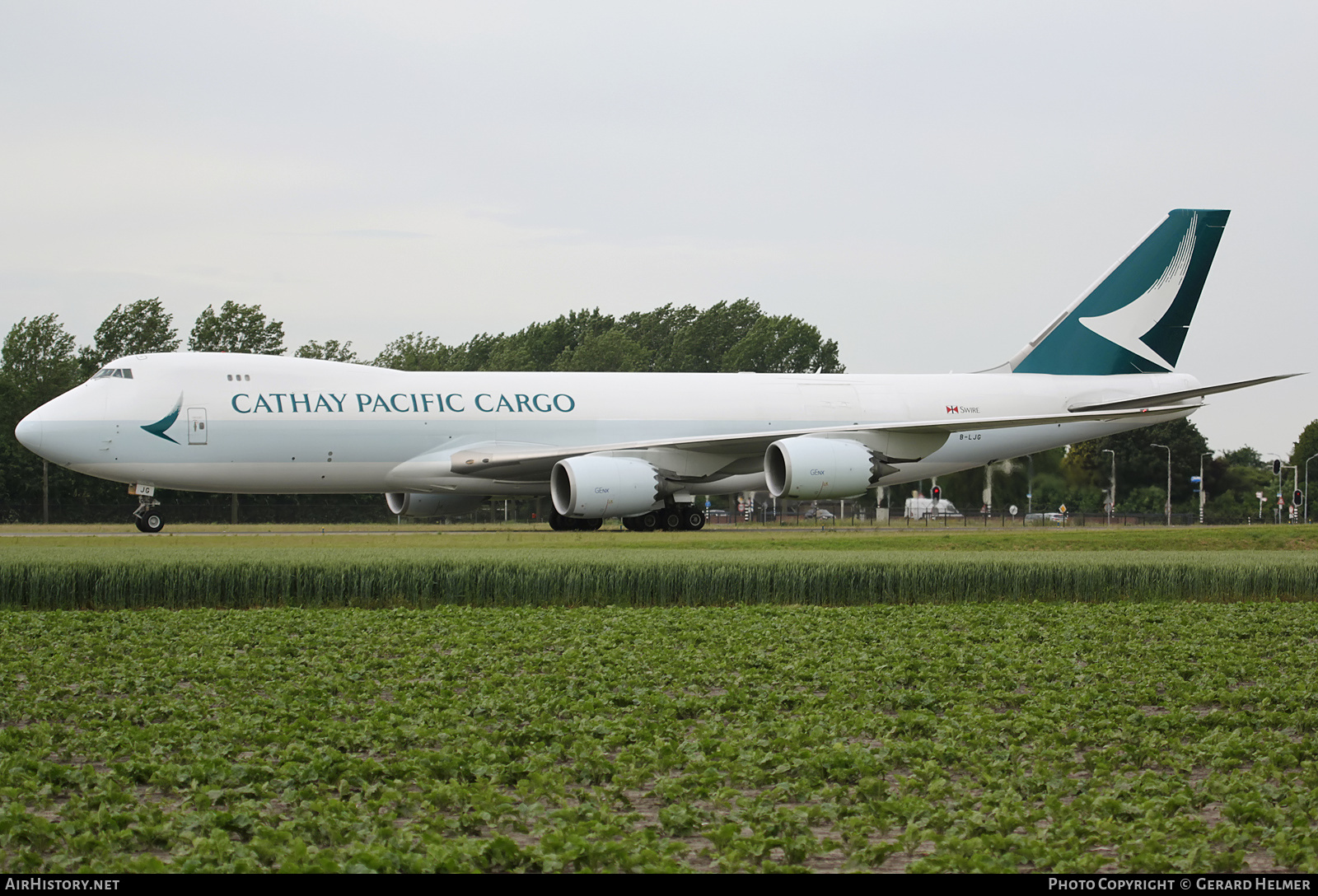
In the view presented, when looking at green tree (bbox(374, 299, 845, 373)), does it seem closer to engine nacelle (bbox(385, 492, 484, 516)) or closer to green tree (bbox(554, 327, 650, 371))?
green tree (bbox(554, 327, 650, 371))

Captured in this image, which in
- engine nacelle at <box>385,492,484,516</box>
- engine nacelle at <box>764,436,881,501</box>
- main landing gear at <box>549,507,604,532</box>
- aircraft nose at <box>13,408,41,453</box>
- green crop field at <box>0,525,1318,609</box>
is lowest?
green crop field at <box>0,525,1318,609</box>

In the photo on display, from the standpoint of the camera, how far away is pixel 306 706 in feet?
26.4

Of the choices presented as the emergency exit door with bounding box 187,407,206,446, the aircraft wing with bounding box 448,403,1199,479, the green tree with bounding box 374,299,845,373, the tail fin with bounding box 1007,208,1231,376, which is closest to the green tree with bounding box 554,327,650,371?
the green tree with bounding box 374,299,845,373

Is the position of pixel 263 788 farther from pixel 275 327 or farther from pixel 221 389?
pixel 275 327

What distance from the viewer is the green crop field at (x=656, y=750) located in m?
5.09

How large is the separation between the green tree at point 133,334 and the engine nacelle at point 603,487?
3153cm

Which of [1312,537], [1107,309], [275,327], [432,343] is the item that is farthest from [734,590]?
[432,343]

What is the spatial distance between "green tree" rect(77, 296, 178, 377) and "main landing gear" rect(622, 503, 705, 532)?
3080 cm

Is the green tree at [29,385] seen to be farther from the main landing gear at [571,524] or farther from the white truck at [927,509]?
the white truck at [927,509]

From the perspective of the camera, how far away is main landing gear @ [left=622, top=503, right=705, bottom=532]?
26.1 m

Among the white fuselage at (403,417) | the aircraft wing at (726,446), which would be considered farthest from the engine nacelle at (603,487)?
the white fuselage at (403,417)

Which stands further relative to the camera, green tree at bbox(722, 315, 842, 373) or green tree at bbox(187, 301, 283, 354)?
green tree at bbox(722, 315, 842, 373)

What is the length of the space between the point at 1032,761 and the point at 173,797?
A: 14.4 ft

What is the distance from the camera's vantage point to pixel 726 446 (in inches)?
986
